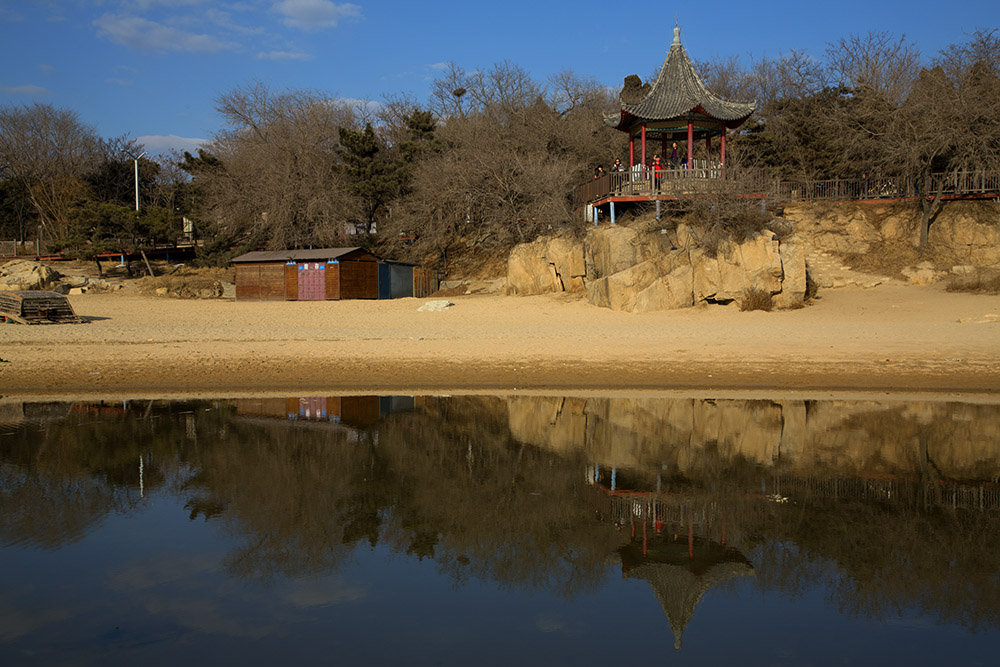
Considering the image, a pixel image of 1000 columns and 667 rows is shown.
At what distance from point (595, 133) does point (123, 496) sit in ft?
132

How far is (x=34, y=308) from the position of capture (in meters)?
24.1

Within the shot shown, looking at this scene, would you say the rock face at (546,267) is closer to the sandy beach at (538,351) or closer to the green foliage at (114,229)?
the sandy beach at (538,351)

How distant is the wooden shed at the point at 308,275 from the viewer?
3619 cm

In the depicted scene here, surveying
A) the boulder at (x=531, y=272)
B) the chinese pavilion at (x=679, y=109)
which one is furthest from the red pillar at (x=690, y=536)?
the boulder at (x=531, y=272)

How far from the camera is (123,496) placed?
883cm

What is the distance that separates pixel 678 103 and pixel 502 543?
2494cm

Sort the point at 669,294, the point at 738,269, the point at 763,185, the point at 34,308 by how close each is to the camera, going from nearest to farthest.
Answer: the point at 34,308
the point at 738,269
the point at 669,294
the point at 763,185

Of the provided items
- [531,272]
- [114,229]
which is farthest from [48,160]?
[531,272]

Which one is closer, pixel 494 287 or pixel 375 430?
pixel 375 430

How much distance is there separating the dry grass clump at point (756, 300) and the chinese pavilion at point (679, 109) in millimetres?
6357

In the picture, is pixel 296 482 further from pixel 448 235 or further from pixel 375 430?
pixel 448 235

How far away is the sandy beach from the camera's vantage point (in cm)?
1600

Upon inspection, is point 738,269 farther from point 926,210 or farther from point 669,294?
point 926,210

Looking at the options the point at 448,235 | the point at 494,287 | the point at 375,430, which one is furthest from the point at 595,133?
the point at 375,430
